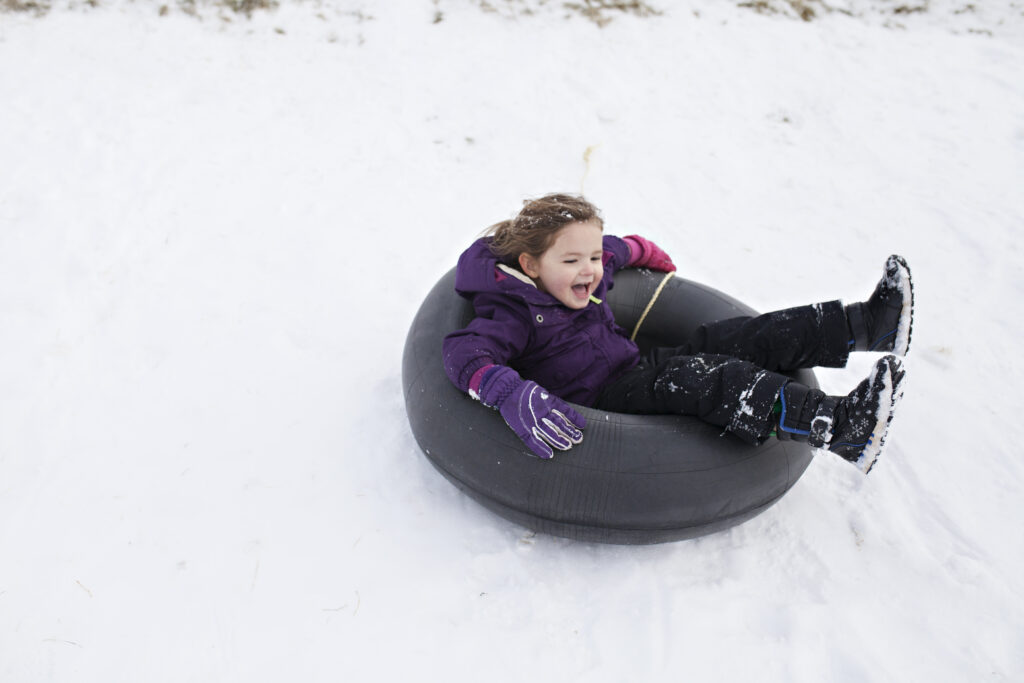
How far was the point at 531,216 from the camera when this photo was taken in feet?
7.77

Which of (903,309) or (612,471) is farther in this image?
(903,309)

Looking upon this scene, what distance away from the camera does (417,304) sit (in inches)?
137

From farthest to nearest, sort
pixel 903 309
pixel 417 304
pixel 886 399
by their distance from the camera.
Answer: pixel 417 304
pixel 903 309
pixel 886 399

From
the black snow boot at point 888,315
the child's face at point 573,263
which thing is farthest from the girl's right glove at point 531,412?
the black snow boot at point 888,315

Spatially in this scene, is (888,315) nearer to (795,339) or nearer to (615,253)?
(795,339)

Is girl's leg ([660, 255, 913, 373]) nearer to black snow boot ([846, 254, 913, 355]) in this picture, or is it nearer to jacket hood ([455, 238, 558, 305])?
black snow boot ([846, 254, 913, 355])

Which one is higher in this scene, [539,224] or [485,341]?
[539,224]

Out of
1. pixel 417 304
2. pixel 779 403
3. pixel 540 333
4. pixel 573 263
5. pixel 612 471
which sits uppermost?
pixel 573 263

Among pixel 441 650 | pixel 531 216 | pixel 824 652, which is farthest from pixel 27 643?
pixel 824 652

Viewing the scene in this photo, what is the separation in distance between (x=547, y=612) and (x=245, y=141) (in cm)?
384

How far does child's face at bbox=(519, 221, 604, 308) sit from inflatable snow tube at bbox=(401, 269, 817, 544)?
1.52 ft

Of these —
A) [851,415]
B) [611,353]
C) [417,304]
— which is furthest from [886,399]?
[417,304]

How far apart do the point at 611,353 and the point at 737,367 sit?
52 centimetres

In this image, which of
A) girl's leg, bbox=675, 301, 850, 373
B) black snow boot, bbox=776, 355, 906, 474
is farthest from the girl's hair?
black snow boot, bbox=776, 355, 906, 474
